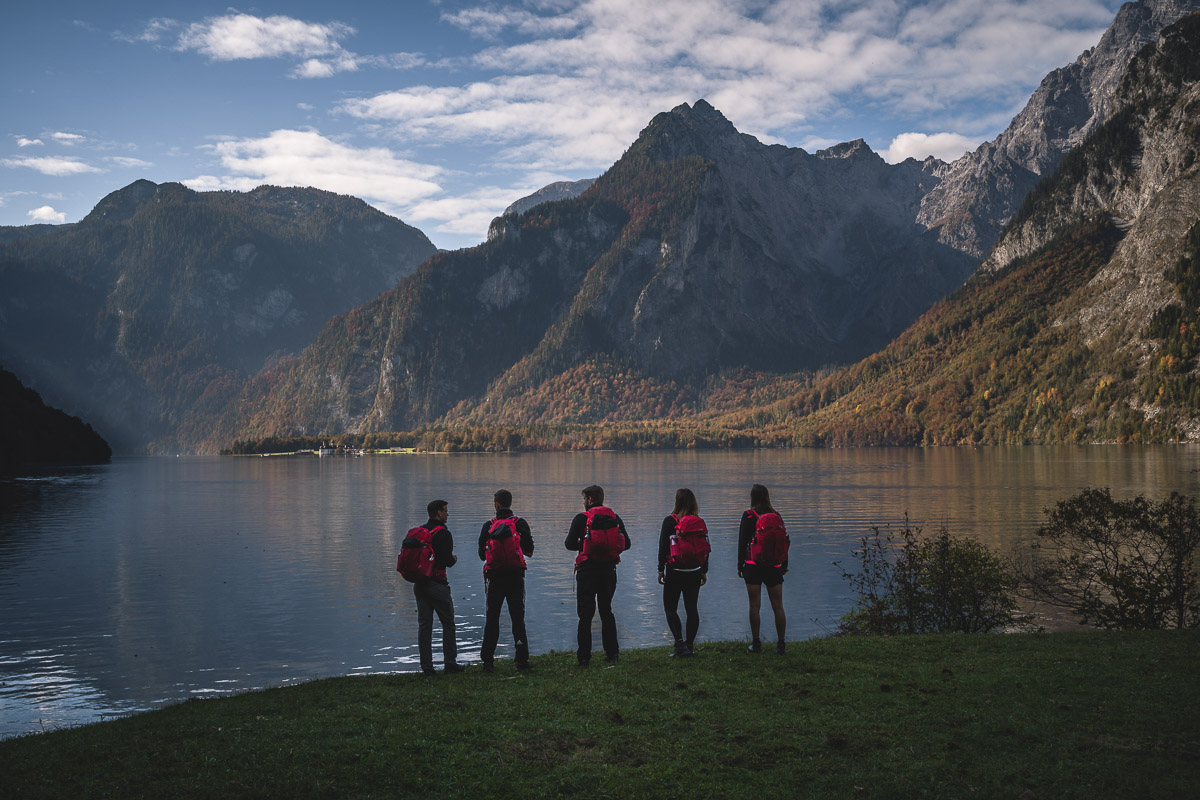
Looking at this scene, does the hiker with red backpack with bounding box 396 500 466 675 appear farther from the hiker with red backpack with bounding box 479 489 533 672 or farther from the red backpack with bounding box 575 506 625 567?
the red backpack with bounding box 575 506 625 567

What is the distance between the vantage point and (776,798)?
11.8m

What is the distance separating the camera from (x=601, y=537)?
20219 millimetres

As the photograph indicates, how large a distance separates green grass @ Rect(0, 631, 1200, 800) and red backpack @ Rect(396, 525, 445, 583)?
7.84ft

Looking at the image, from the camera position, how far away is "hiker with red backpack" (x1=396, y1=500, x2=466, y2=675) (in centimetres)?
2014

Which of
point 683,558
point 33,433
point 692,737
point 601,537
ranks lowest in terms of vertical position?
point 692,737

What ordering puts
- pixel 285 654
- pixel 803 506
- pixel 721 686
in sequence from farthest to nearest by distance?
pixel 803 506 < pixel 285 654 < pixel 721 686

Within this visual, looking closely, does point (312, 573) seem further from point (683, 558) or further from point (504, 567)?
point (683, 558)

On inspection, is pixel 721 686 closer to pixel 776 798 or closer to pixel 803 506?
pixel 776 798

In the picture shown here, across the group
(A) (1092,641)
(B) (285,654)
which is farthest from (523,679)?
(B) (285,654)

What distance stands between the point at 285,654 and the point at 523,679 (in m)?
17.0

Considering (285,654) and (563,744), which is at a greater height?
(563,744)

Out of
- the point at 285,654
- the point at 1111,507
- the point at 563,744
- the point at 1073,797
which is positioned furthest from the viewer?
the point at 285,654

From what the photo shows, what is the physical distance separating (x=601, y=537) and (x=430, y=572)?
12.9 feet

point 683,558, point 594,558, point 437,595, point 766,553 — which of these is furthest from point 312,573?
point 766,553
